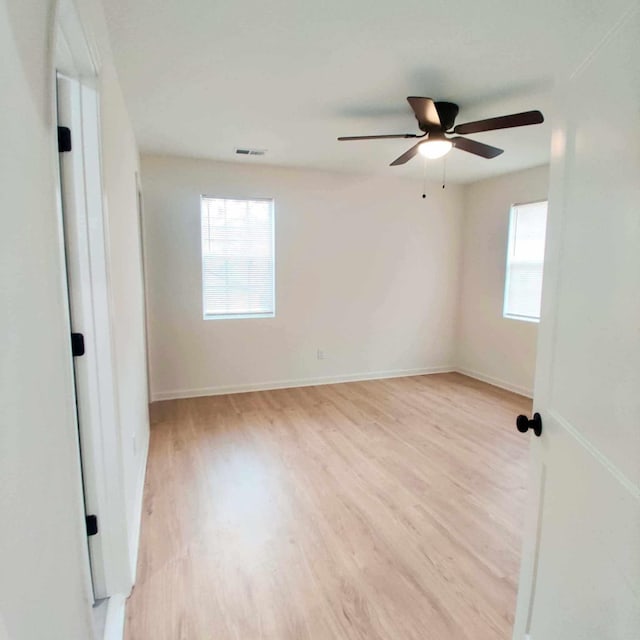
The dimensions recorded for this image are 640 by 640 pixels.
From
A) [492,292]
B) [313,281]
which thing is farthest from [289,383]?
[492,292]

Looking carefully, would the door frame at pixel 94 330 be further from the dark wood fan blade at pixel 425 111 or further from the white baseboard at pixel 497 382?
the white baseboard at pixel 497 382

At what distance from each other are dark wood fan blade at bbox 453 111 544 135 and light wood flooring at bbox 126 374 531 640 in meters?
2.27

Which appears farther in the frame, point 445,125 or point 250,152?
point 250,152

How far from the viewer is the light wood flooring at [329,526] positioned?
5.22 feet

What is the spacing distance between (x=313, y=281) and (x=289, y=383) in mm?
1271

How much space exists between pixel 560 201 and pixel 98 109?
164cm

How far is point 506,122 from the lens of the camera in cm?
230

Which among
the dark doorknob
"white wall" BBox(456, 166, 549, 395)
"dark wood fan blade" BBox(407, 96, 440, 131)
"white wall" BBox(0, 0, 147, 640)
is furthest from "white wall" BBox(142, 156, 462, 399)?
the dark doorknob

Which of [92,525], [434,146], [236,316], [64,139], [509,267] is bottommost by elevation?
[92,525]

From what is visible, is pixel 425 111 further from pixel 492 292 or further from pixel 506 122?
pixel 492 292

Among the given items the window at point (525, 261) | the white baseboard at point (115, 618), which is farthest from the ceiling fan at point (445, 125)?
the white baseboard at point (115, 618)

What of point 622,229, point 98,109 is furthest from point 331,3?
point 622,229

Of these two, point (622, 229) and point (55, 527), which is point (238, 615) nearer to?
point (55, 527)

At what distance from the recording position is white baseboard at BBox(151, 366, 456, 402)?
4.26 m
